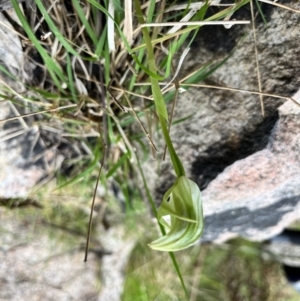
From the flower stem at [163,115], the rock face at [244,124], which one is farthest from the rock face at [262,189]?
the flower stem at [163,115]

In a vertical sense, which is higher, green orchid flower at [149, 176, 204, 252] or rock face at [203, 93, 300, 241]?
green orchid flower at [149, 176, 204, 252]

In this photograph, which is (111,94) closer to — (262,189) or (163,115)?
(163,115)

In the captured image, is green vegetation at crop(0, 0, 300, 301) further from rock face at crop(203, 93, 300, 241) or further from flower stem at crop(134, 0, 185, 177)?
rock face at crop(203, 93, 300, 241)

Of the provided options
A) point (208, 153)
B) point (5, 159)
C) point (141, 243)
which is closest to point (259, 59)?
point (208, 153)

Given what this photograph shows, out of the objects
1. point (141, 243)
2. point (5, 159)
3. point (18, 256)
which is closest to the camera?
point (5, 159)

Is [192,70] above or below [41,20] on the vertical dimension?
below

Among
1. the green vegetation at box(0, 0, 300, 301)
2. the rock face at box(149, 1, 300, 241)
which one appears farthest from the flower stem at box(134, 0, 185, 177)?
the rock face at box(149, 1, 300, 241)

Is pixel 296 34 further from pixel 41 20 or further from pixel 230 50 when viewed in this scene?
pixel 41 20

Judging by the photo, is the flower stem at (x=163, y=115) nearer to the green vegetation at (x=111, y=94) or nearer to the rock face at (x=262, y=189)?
the green vegetation at (x=111, y=94)
